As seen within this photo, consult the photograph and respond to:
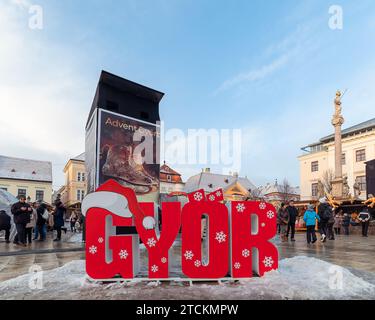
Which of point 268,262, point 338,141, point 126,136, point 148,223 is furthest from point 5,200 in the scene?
point 338,141

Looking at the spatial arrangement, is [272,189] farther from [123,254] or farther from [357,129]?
[123,254]

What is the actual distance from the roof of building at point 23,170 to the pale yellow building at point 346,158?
42.5m

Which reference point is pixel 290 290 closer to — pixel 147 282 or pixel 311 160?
pixel 147 282

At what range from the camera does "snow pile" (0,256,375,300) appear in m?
4.38

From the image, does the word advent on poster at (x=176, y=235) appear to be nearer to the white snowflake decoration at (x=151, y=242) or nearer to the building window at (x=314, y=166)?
the white snowflake decoration at (x=151, y=242)

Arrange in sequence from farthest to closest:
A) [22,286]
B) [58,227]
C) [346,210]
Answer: [346,210], [58,227], [22,286]

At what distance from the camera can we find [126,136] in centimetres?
1149

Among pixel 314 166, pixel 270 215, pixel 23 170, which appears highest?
pixel 314 166

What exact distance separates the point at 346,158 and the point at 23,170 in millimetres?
49916

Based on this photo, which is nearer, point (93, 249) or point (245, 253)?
point (93, 249)

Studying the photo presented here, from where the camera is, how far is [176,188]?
67875mm

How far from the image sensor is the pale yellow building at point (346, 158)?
43.1m
